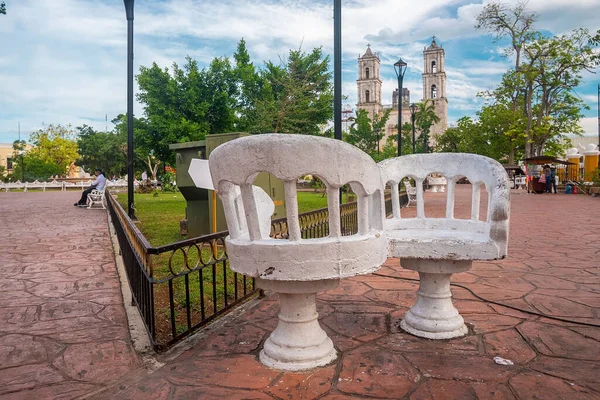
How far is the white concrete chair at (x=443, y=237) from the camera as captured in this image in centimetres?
297

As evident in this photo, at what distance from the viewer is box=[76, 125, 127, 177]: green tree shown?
53.3m

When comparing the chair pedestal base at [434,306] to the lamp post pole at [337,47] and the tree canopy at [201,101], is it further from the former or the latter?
the tree canopy at [201,101]

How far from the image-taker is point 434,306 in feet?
10.9

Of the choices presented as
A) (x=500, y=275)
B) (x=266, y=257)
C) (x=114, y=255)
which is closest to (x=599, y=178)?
(x=500, y=275)

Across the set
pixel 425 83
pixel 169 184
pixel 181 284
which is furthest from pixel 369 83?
pixel 181 284

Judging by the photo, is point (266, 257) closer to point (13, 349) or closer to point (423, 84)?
point (13, 349)

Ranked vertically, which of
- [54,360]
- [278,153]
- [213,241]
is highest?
[278,153]

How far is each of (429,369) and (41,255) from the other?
655 centimetres

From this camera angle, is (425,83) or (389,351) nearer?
(389,351)

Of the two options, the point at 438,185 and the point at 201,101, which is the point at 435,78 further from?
the point at 201,101

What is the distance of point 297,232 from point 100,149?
56753 millimetres

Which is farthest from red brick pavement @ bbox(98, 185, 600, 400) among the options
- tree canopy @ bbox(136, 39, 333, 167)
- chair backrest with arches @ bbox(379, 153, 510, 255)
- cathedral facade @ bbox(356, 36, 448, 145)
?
cathedral facade @ bbox(356, 36, 448, 145)

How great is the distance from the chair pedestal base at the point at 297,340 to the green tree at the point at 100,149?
54.1 meters

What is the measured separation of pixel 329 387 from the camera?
8.31 ft
